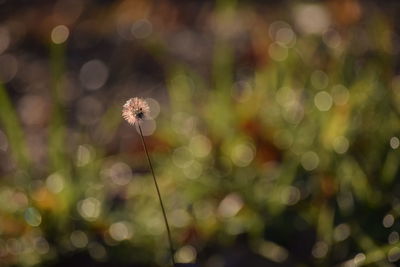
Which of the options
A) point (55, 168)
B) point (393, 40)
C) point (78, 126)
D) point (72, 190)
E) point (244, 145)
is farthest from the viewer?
point (393, 40)

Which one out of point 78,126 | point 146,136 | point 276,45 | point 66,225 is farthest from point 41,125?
point 66,225

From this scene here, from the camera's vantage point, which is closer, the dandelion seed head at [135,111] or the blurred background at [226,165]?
the dandelion seed head at [135,111]

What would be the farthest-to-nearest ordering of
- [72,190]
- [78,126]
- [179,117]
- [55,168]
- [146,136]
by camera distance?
[78,126] < [146,136] < [179,117] < [55,168] < [72,190]

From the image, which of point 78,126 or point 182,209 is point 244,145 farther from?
point 78,126

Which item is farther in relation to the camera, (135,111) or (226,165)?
(226,165)

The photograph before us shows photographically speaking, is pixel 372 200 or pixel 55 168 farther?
pixel 55 168

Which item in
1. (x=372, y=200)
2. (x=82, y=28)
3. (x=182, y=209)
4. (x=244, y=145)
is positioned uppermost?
(x=82, y=28)

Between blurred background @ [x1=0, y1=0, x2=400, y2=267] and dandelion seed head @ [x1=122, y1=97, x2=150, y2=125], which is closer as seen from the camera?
dandelion seed head @ [x1=122, y1=97, x2=150, y2=125]

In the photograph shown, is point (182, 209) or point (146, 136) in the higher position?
point (146, 136)
